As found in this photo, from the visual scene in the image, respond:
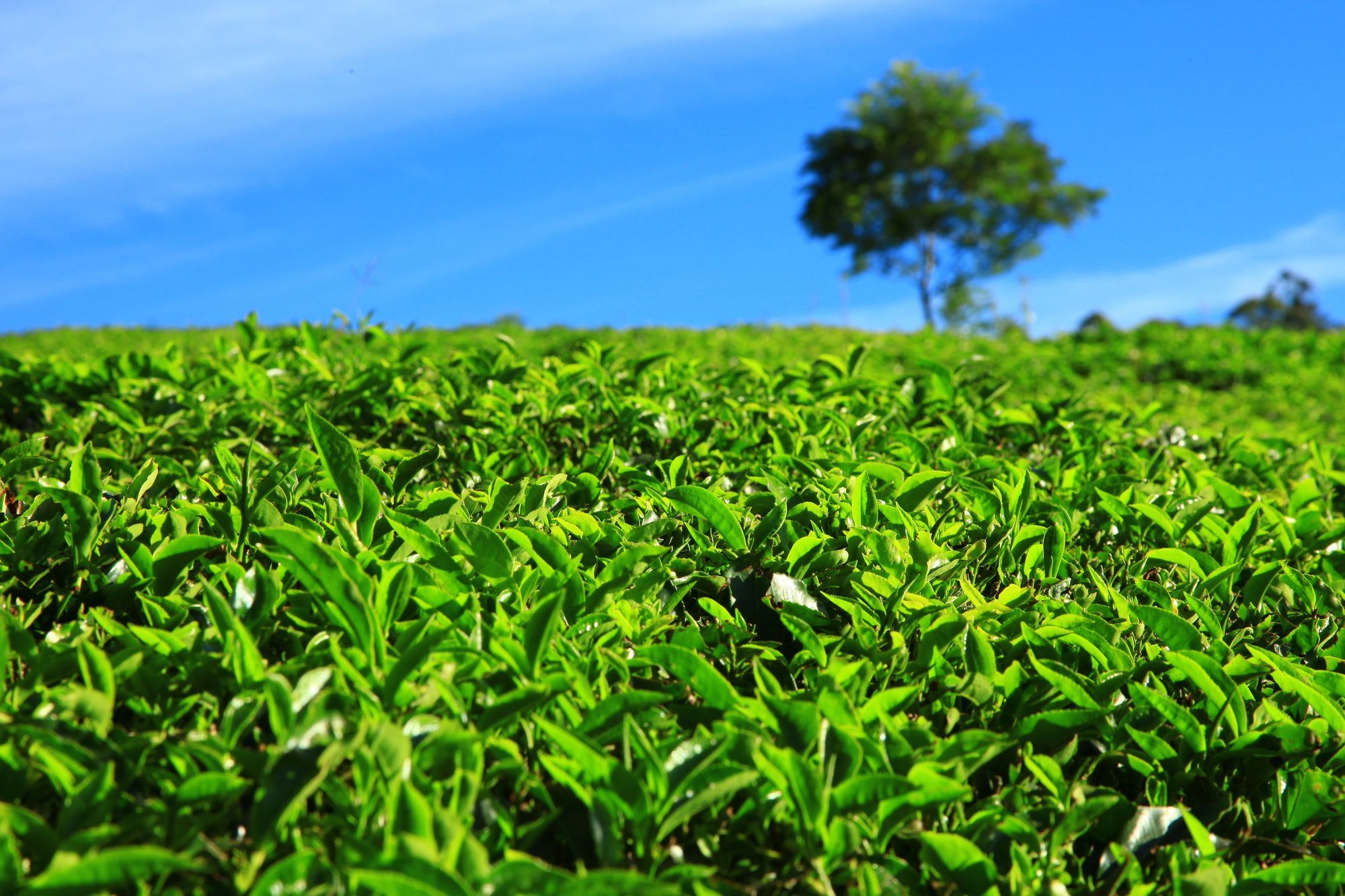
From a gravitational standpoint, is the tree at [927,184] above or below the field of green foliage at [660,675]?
above

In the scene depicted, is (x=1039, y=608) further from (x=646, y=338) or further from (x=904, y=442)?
(x=646, y=338)

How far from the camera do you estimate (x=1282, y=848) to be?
1899mm

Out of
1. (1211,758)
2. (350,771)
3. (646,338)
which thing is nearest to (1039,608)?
(1211,758)

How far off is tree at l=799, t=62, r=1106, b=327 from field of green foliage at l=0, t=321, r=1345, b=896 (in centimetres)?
4272

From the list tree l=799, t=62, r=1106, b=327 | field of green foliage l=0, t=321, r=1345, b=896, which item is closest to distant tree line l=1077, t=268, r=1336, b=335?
tree l=799, t=62, r=1106, b=327

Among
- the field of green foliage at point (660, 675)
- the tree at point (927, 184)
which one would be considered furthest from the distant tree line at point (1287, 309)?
the field of green foliage at point (660, 675)

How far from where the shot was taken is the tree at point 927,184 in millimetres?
44469

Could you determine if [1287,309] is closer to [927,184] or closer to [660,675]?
[927,184]

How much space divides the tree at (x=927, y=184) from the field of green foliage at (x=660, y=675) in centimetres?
4272

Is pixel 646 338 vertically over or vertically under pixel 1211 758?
over

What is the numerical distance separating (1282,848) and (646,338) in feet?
29.8

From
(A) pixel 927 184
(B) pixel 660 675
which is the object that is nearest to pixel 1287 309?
(A) pixel 927 184

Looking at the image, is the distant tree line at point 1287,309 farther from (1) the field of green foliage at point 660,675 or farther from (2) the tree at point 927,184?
(1) the field of green foliage at point 660,675

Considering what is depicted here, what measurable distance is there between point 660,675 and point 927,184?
4617 cm
